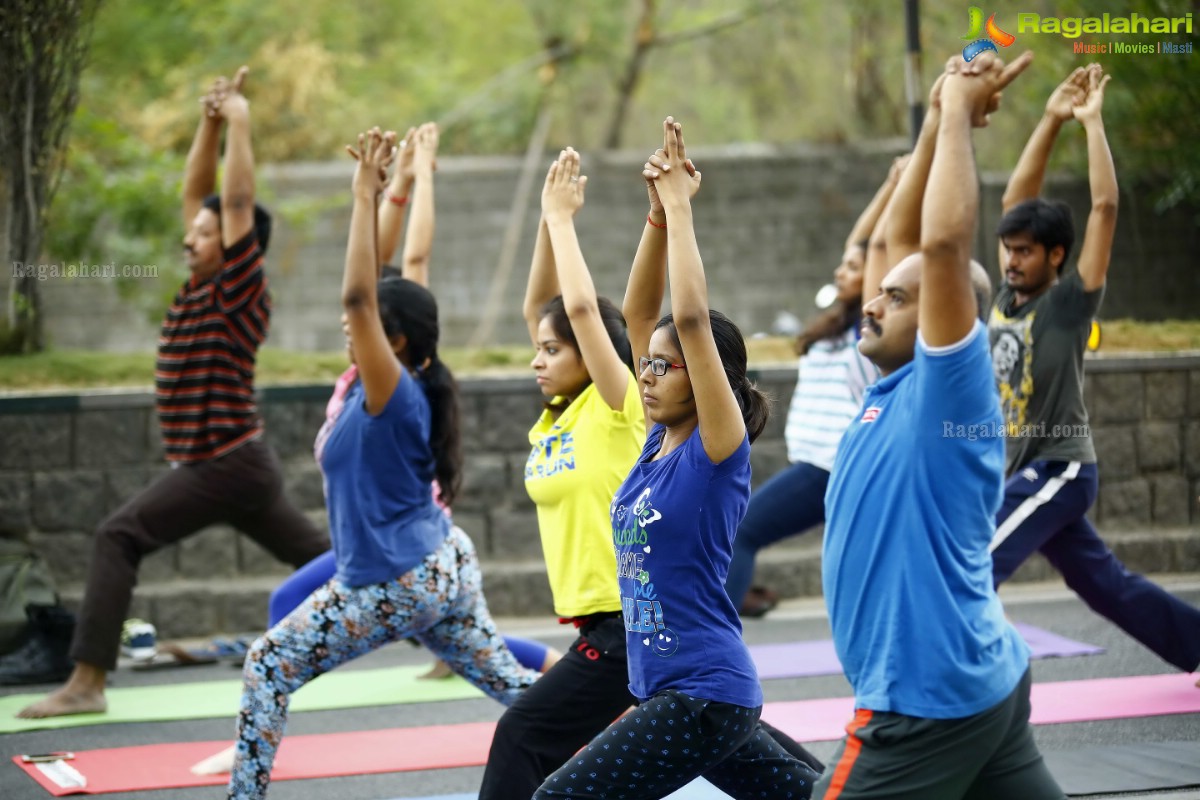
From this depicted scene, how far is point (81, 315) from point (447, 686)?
32.3 feet

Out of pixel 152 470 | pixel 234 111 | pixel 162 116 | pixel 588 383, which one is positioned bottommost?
pixel 152 470

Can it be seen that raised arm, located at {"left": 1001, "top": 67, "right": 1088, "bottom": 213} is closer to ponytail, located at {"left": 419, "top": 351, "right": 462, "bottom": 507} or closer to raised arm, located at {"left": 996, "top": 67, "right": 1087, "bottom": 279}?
raised arm, located at {"left": 996, "top": 67, "right": 1087, "bottom": 279}

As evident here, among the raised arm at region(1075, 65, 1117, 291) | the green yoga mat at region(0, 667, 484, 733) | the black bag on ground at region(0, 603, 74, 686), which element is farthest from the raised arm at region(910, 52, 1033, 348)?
the black bag on ground at region(0, 603, 74, 686)

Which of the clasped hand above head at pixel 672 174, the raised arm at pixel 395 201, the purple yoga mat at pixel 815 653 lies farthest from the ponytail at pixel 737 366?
the purple yoga mat at pixel 815 653

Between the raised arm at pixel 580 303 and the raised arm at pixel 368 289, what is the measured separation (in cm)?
60

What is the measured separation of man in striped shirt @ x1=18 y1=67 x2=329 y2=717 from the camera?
6273 mm

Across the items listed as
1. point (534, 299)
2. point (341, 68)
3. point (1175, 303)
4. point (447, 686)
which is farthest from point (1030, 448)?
point (341, 68)

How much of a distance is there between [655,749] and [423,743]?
2649 millimetres

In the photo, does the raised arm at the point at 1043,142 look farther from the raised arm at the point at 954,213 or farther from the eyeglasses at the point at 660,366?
the raised arm at the point at 954,213

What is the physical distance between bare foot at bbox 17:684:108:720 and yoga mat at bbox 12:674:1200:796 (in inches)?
23.3

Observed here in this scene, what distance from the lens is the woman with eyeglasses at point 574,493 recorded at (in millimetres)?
3855

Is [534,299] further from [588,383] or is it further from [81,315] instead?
[81,315]

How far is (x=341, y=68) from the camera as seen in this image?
19.7 metres

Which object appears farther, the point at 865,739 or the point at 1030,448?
the point at 1030,448
